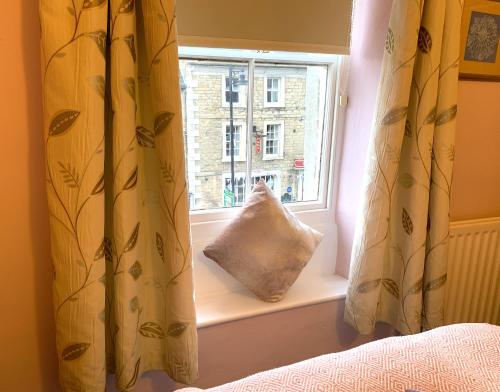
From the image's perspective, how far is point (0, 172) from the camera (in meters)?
1.07

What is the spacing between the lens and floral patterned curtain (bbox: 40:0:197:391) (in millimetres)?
950

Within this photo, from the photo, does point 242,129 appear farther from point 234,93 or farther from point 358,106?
point 358,106

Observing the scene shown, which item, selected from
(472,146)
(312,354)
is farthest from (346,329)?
(472,146)

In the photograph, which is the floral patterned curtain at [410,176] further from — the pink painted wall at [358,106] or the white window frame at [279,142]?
the white window frame at [279,142]

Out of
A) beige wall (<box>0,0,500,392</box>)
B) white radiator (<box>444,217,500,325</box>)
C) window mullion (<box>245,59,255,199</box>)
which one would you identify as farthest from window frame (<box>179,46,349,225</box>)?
white radiator (<box>444,217,500,325</box>)

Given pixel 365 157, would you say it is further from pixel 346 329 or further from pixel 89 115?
pixel 89 115

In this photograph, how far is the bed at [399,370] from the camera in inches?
33.1

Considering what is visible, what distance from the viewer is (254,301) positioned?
153 centimetres

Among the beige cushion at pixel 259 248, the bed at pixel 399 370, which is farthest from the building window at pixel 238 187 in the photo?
the bed at pixel 399 370

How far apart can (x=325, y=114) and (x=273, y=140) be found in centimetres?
26

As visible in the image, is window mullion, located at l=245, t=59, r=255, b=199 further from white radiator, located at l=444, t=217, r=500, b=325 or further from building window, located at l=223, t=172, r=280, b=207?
white radiator, located at l=444, t=217, r=500, b=325

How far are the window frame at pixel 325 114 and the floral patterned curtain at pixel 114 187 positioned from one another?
1.14 feet

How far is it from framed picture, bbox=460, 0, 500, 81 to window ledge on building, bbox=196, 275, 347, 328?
1003 mm

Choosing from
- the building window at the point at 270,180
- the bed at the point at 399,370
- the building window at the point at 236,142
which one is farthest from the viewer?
the building window at the point at 270,180
